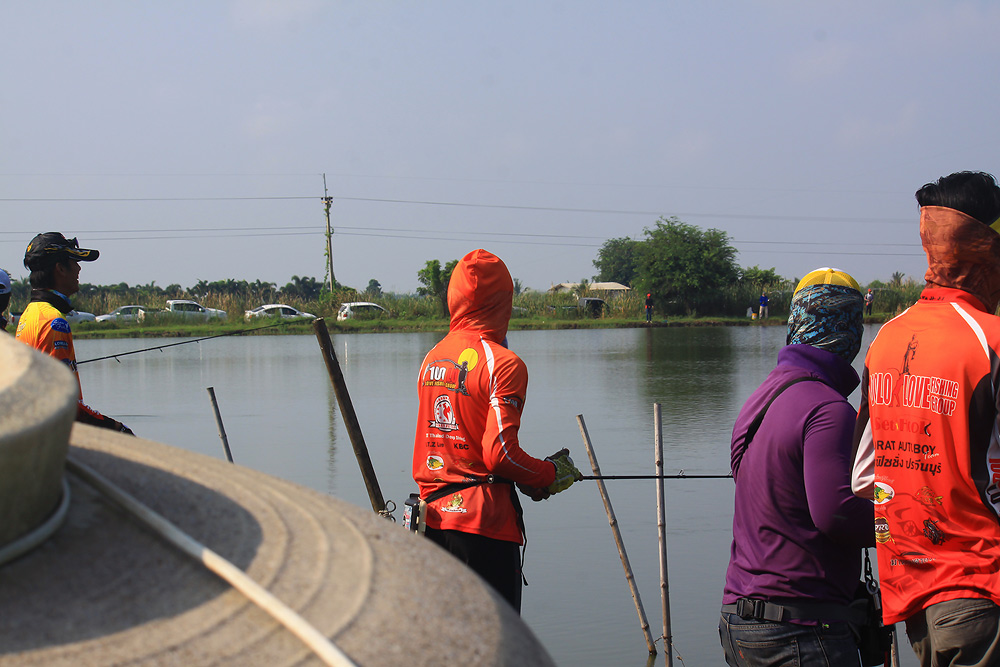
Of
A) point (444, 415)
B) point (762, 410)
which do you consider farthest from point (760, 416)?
point (444, 415)

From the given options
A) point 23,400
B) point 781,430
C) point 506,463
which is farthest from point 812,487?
point 23,400

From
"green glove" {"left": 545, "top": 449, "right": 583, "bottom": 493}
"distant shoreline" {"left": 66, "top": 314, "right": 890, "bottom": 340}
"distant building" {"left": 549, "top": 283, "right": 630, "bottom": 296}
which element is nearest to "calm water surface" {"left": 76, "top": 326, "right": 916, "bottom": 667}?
"green glove" {"left": 545, "top": 449, "right": 583, "bottom": 493}

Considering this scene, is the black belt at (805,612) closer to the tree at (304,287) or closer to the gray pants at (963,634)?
the gray pants at (963,634)

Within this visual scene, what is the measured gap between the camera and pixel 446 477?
354 centimetres

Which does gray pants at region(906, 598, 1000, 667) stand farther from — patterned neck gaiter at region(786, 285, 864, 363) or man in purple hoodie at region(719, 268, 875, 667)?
patterned neck gaiter at region(786, 285, 864, 363)

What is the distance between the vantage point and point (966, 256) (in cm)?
247

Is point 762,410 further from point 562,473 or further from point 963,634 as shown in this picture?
point 562,473

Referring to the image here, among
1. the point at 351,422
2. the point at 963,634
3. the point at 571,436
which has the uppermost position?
the point at 351,422

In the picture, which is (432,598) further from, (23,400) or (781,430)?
(781,430)

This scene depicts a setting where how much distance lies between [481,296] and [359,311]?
43839mm

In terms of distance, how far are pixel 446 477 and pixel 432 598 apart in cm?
242

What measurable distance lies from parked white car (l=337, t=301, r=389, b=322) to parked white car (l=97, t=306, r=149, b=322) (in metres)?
9.66

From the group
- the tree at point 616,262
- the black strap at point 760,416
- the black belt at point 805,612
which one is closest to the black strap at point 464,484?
the black strap at point 760,416

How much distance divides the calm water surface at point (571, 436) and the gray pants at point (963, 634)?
9.12 ft
